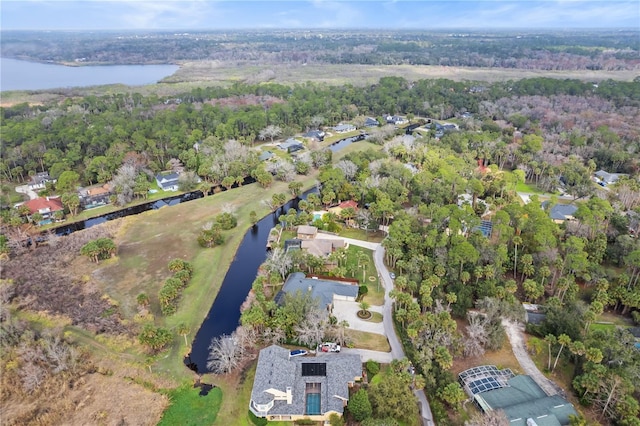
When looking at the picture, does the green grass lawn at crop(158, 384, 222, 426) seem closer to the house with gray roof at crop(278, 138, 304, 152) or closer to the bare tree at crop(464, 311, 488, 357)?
the bare tree at crop(464, 311, 488, 357)

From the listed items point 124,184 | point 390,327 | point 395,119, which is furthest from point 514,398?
point 395,119

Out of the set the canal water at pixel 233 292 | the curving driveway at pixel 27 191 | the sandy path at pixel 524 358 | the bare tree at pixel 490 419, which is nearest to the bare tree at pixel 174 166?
the curving driveway at pixel 27 191

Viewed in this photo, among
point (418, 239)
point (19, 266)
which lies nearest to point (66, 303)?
point (19, 266)

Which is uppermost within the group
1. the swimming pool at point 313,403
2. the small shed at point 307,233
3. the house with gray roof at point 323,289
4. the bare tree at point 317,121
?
the bare tree at point 317,121

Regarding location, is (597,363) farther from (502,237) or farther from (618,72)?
(618,72)

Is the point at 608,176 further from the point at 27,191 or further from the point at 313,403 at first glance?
the point at 27,191

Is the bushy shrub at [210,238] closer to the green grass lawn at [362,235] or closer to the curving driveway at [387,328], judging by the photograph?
the curving driveway at [387,328]
